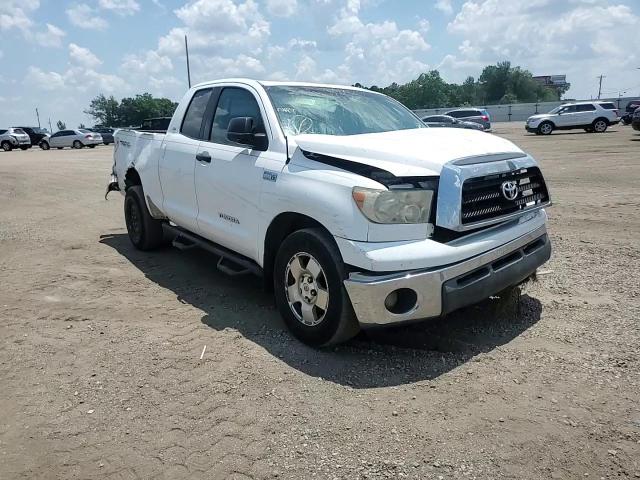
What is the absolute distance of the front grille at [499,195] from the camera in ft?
11.4

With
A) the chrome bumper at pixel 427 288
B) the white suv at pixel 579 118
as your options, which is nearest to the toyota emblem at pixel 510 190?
the chrome bumper at pixel 427 288

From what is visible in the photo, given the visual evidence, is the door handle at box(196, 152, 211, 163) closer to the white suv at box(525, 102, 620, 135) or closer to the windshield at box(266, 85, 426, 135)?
the windshield at box(266, 85, 426, 135)

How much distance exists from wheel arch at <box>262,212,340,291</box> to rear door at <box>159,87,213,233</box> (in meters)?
1.23

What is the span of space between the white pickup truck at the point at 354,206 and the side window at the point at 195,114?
0.76ft

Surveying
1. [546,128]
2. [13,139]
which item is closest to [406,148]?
[546,128]

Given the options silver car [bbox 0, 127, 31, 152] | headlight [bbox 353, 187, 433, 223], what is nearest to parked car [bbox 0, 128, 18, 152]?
silver car [bbox 0, 127, 31, 152]

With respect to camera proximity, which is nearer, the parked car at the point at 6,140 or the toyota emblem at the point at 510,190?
the toyota emblem at the point at 510,190

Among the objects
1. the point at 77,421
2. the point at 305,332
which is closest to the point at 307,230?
the point at 305,332

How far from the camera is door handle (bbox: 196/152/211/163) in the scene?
190 inches

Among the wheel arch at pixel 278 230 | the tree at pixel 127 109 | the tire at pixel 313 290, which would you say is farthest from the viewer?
the tree at pixel 127 109

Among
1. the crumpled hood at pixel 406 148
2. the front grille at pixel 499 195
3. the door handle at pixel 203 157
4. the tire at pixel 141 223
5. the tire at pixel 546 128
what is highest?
the crumpled hood at pixel 406 148

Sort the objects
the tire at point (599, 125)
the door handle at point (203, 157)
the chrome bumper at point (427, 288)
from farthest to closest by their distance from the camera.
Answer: the tire at point (599, 125) < the door handle at point (203, 157) < the chrome bumper at point (427, 288)

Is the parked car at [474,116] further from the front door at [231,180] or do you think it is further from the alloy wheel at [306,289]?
the alloy wheel at [306,289]

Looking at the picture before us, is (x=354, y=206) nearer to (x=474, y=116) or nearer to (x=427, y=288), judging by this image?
(x=427, y=288)
